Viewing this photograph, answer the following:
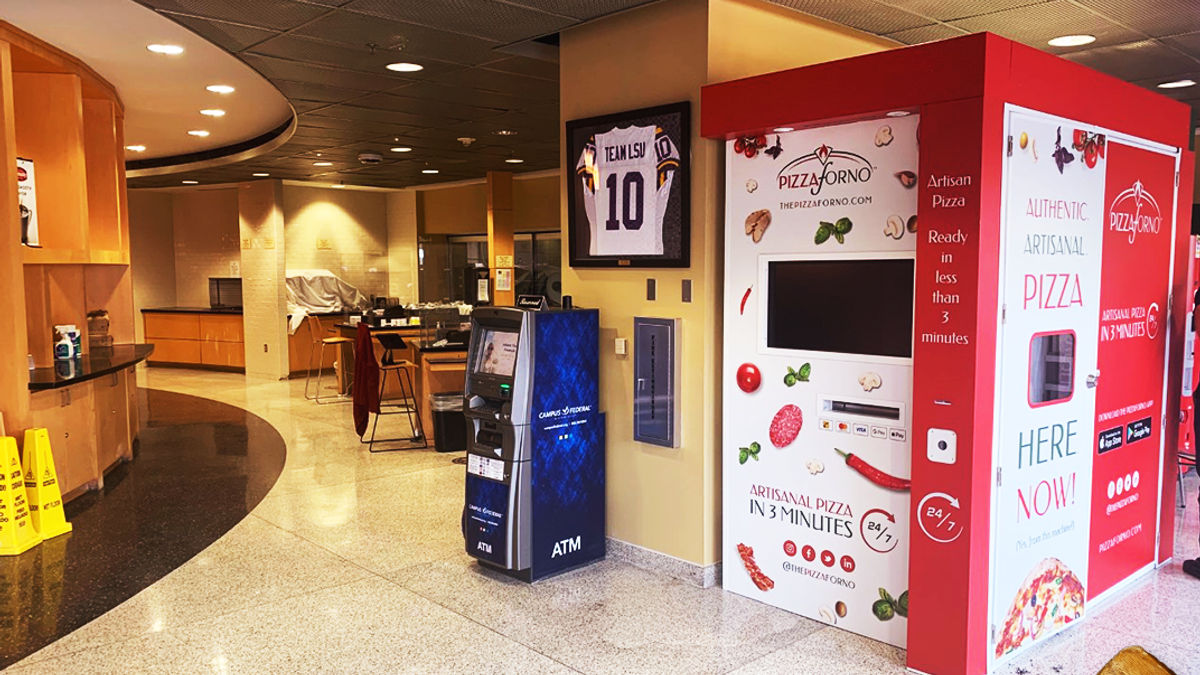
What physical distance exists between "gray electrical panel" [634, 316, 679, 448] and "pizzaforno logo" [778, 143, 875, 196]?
93cm

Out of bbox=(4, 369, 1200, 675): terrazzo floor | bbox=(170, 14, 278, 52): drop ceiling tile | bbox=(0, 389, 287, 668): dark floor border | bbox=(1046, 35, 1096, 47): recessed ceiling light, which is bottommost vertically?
bbox=(4, 369, 1200, 675): terrazzo floor

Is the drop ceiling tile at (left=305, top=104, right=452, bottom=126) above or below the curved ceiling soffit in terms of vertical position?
below

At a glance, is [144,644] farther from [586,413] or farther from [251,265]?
[251,265]

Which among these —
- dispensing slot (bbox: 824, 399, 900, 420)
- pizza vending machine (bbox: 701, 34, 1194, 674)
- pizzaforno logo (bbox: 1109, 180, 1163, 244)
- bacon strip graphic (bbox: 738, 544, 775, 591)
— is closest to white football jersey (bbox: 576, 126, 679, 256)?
pizza vending machine (bbox: 701, 34, 1194, 674)

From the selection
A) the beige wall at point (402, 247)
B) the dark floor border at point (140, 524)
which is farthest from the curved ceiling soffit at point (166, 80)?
the beige wall at point (402, 247)

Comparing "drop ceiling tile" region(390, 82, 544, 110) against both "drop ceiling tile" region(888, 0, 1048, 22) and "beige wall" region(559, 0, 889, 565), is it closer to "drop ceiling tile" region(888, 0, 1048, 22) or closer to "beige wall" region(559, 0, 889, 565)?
"beige wall" region(559, 0, 889, 565)

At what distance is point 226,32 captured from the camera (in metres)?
4.67

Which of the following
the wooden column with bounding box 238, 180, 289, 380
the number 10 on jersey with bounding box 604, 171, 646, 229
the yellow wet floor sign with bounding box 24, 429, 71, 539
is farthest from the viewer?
the wooden column with bounding box 238, 180, 289, 380

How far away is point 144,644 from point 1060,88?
4525mm

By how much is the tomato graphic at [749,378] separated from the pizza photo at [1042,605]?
55.2 inches

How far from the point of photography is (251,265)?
12961mm

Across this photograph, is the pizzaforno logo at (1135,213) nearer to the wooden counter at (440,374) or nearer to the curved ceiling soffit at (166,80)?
the curved ceiling soffit at (166,80)

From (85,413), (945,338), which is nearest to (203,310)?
Result: (85,413)

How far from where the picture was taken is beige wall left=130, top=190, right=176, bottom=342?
47.1 ft
